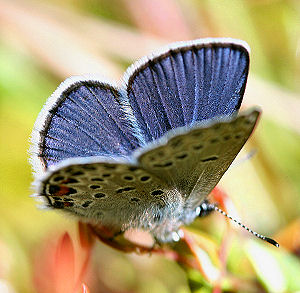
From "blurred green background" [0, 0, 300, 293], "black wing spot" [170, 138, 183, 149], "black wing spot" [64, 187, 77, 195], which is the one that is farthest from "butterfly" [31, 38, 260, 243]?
"blurred green background" [0, 0, 300, 293]

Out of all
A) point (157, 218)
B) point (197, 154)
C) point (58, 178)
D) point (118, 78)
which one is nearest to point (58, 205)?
point (58, 178)

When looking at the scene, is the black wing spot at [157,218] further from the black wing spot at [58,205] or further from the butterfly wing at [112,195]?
the black wing spot at [58,205]

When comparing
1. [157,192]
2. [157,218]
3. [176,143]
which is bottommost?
[157,218]

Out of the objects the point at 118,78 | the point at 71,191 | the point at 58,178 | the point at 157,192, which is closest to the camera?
the point at 58,178

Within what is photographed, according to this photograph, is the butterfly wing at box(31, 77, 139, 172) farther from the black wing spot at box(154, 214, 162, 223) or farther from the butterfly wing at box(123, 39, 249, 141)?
the black wing spot at box(154, 214, 162, 223)

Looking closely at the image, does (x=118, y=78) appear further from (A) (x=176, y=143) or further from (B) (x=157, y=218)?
(A) (x=176, y=143)

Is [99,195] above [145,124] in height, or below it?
below

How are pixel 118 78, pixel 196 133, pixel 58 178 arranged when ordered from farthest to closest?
pixel 118 78 → pixel 58 178 → pixel 196 133
